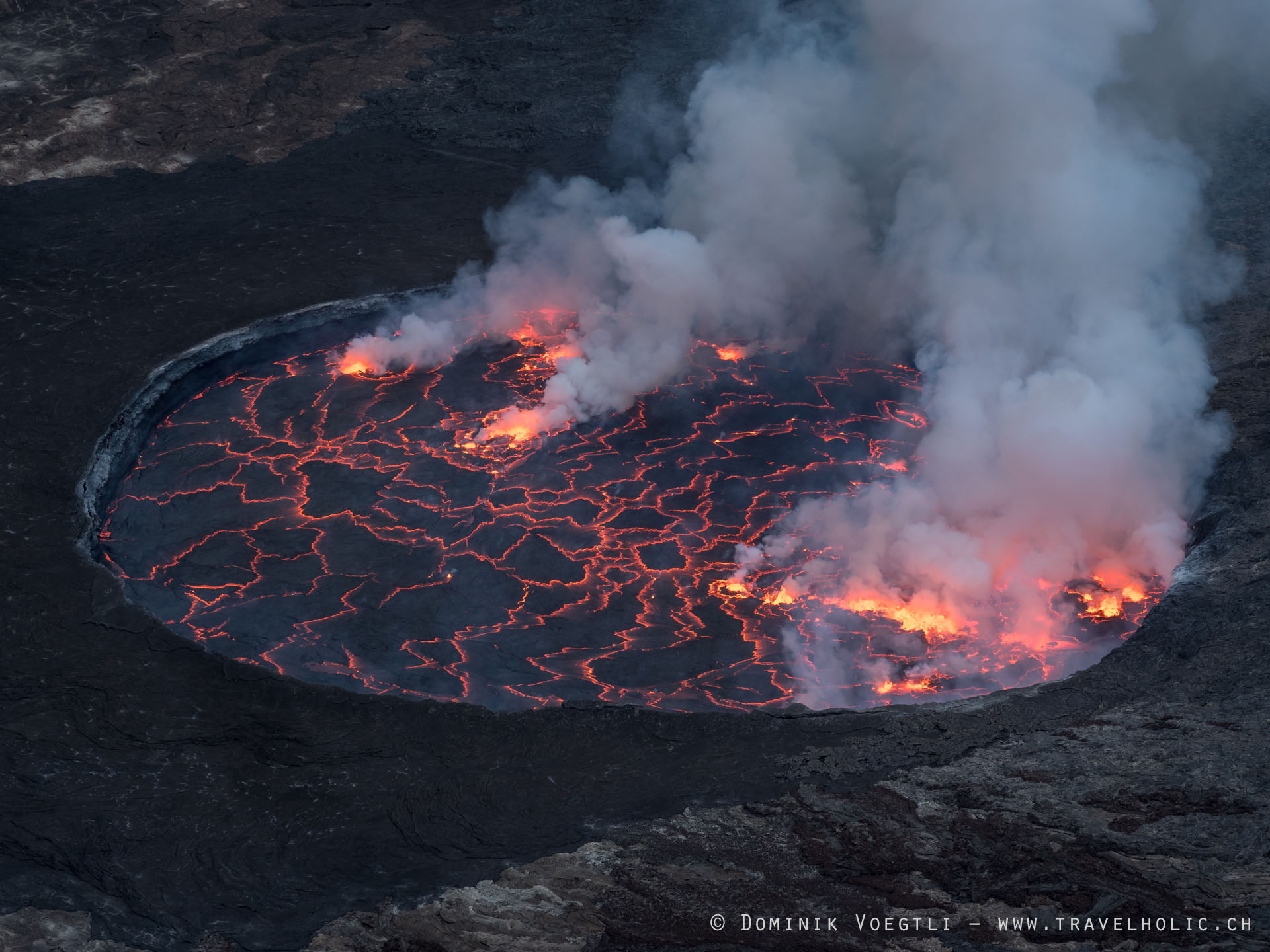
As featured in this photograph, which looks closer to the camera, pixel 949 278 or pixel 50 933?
pixel 50 933

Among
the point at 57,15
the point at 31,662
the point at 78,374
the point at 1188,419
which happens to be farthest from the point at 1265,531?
the point at 57,15

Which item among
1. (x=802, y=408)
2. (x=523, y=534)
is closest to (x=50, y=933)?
(x=523, y=534)

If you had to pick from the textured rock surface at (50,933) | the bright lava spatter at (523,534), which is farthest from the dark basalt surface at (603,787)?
the bright lava spatter at (523,534)

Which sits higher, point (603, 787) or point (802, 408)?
point (802, 408)

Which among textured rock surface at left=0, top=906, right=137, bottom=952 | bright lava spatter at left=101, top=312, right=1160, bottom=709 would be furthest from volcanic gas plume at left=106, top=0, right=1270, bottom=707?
textured rock surface at left=0, top=906, right=137, bottom=952

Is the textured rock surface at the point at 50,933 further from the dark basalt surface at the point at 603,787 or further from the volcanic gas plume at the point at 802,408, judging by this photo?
the volcanic gas plume at the point at 802,408

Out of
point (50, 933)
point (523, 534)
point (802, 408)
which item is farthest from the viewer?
point (802, 408)

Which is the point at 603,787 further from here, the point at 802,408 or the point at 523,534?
the point at 802,408
